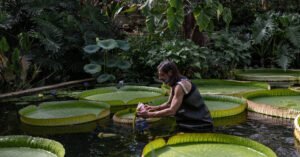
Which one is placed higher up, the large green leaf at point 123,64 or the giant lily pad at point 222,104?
the large green leaf at point 123,64

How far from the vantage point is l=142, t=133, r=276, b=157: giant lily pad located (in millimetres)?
4293

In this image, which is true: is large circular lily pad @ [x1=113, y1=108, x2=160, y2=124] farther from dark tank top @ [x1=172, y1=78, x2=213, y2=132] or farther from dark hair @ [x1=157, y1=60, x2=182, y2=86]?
dark hair @ [x1=157, y1=60, x2=182, y2=86]

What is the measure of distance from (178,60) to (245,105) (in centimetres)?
300

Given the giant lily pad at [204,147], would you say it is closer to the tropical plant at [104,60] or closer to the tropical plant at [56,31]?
the tropical plant at [104,60]

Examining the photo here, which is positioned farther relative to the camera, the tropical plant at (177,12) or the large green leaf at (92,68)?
the large green leaf at (92,68)

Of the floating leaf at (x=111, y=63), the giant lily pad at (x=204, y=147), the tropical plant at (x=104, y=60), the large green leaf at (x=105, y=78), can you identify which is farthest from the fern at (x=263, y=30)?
the giant lily pad at (x=204, y=147)

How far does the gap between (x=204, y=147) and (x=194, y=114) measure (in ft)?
1.62

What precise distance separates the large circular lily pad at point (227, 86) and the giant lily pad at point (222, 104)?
75 centimetres

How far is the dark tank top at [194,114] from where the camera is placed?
4836mm

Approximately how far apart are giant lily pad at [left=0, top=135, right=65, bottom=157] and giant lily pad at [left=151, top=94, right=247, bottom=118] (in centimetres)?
257

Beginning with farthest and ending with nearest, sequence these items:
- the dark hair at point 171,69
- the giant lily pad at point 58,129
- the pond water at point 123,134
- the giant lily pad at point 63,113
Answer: the giant lily pad at point 63,113, the giant lily pad at point 58,129, the pond water at point 123,134, the dark hair at point 171,69

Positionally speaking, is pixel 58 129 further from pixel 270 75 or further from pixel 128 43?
pixel 270 75

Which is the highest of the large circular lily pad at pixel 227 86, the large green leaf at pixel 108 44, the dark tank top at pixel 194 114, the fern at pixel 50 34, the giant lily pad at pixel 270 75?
the fern at pixel 50 34

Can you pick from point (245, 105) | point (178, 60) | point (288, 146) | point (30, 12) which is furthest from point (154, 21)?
point (288, 146)
